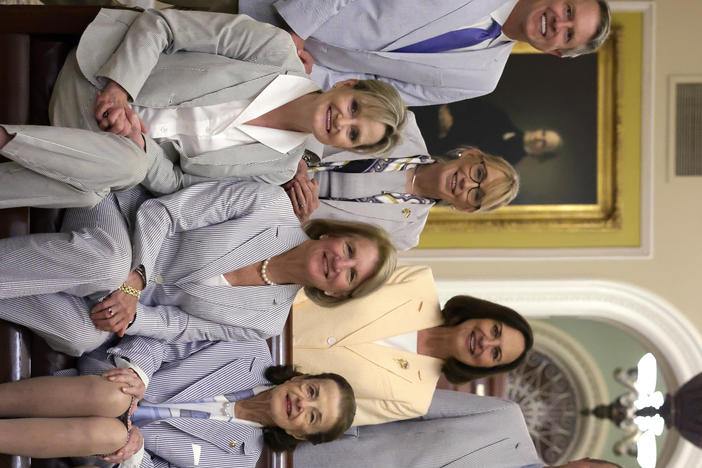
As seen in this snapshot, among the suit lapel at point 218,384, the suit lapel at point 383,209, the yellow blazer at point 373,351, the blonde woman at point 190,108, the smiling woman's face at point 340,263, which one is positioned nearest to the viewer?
the blonde woman at point 190,108

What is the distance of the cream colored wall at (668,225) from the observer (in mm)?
4590

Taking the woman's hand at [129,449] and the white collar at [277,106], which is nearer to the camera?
the woman's hand at [129,449]

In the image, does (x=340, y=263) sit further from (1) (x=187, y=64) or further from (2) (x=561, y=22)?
Answer: (2) (x=561, y=22)

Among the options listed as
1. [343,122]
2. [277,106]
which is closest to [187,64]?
[277,106]

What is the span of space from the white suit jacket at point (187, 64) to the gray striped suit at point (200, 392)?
638mm

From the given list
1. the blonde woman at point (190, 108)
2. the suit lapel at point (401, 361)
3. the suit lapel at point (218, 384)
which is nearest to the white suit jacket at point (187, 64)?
the blonde woman at point (190, 108)

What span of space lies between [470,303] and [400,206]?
0.56 metres

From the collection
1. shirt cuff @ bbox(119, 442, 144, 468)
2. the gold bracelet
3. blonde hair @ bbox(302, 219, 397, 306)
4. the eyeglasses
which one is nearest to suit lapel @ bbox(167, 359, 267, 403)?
shirt cuff @ bbox(119, 442, 144, 468)

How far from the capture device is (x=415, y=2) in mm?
2977

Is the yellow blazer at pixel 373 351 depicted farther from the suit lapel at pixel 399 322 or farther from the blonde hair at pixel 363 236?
the blonde hair at pixel 363 236

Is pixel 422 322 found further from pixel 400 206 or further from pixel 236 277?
pixel 236 277

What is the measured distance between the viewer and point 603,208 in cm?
472

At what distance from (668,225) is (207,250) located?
3225mm

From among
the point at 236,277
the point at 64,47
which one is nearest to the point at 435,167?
the point at 236,277
